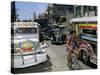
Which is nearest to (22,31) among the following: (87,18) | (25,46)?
(25,46)

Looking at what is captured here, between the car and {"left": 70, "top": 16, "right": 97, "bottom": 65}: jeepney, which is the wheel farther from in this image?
the car

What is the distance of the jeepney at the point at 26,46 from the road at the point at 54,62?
0.20 feet

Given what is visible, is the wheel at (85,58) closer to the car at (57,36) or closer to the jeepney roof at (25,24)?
the car at (57,36)

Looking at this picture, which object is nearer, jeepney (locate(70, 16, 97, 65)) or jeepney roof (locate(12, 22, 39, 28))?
jeepney roof (locate(12, 22, 39, 28))

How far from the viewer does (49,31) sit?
2.87 meters

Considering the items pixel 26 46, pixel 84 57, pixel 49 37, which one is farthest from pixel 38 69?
pixel 84 57

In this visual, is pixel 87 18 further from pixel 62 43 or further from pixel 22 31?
pixel 22 31

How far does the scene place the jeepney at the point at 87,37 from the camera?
3.06 metres

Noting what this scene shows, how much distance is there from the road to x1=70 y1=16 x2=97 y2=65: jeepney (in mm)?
294

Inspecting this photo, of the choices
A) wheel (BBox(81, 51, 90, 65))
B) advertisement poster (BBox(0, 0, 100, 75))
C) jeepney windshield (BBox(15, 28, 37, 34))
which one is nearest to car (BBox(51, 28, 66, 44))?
advertisement poster (BBox(0, 0, 100, 75))

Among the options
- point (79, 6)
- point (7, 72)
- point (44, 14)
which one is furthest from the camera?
point (79, 6)

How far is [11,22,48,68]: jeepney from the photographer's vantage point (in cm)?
268

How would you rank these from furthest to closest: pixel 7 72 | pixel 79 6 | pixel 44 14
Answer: pixel 79 6 < pixel 44 14 < pixel 7 72

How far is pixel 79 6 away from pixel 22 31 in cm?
93
